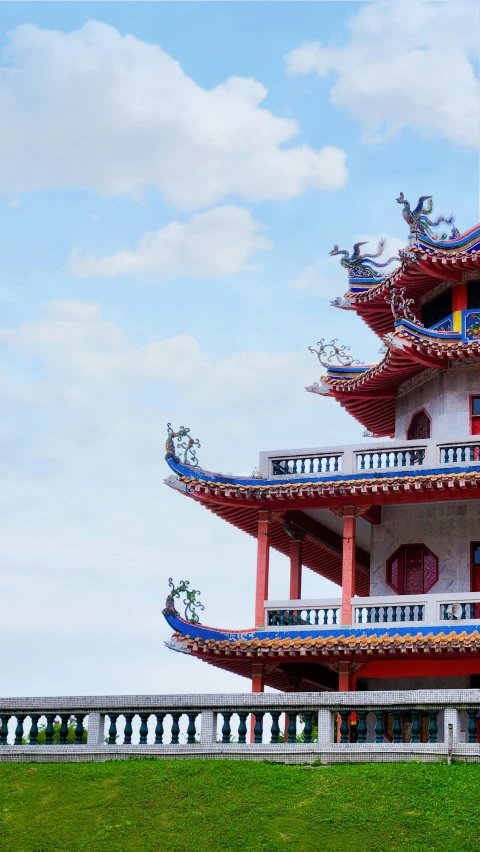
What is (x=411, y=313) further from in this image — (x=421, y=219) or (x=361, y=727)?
(x=361, y=727)

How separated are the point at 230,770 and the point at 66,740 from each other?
144 inches

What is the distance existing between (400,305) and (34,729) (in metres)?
15.9

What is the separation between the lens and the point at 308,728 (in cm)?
2020

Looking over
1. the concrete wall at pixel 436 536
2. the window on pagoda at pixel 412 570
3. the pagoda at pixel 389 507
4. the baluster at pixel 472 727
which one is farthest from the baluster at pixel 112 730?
the window on pagoda at pixel 412 570

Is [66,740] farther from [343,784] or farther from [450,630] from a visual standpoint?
[450,630]

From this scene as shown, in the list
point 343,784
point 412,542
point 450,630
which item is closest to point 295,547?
point 412,542

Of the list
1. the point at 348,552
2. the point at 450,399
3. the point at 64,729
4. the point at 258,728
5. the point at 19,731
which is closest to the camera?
the point at 258,728

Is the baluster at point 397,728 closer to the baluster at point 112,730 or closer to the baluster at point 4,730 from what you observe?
the baluster at point 112,730

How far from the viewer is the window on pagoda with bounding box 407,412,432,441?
3350 centimetres

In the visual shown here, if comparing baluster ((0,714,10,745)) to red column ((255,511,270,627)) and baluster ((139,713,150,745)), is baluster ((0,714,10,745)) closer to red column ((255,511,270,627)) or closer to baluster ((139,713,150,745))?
baluster ((139,713,150,745))

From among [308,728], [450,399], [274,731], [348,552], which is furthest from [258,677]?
[274,731]

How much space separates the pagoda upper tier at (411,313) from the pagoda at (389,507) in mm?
42

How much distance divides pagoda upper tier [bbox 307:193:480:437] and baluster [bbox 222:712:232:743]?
13.7 metres

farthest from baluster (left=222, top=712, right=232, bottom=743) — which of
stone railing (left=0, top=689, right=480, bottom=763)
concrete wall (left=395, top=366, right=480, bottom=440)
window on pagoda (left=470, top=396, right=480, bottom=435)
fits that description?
window on pagoda (left=470, top=396, right=480, bottom=435)
